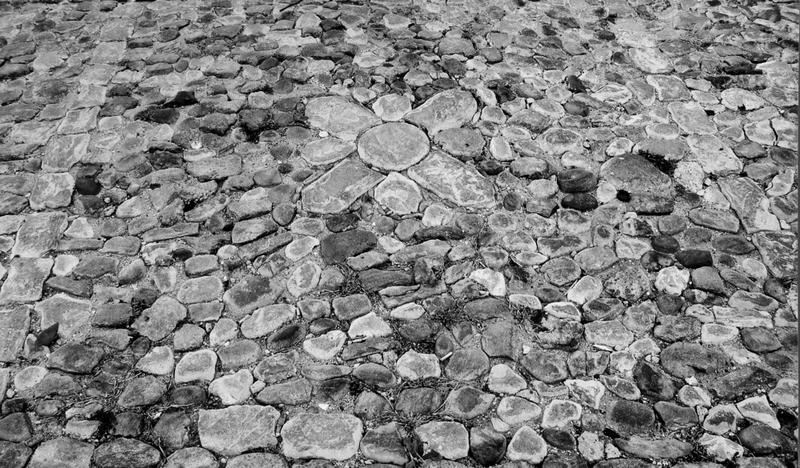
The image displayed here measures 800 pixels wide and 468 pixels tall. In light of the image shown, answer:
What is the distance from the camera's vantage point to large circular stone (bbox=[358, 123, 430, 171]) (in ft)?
13.1

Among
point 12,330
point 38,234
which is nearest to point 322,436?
point 12,330

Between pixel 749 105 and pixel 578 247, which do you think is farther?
pixel 749 105

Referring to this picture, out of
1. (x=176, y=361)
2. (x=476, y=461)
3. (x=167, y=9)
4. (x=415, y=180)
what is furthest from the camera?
(x=167, y=9)

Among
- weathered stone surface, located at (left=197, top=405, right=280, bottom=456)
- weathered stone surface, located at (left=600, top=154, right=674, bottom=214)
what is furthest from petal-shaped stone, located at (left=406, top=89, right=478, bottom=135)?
weathered stone surface, located at (left=197, top=405, right=280, bottom=456)

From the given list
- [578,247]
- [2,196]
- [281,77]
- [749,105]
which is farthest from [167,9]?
[749,105]

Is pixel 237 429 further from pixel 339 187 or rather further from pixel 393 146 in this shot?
pixel 393 146

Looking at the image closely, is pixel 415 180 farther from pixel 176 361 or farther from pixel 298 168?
pixel 176 361

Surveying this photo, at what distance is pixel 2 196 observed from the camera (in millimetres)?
3945

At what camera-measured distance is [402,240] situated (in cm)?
365

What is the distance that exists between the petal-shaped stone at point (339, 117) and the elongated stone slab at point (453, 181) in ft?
1.53

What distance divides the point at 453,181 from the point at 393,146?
427mm

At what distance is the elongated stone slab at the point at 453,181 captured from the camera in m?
3.83

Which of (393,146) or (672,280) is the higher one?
(393,146)

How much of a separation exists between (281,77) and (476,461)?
9.38ft
